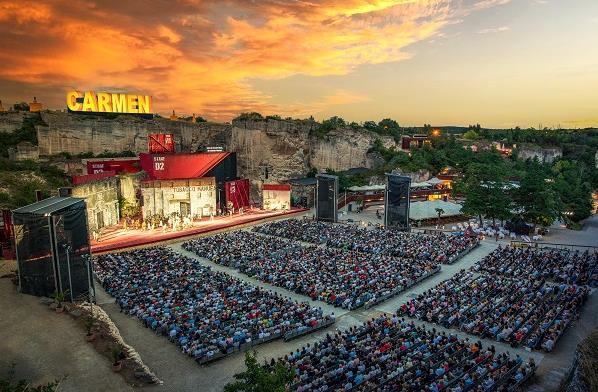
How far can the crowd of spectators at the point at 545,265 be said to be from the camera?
85.0 feet

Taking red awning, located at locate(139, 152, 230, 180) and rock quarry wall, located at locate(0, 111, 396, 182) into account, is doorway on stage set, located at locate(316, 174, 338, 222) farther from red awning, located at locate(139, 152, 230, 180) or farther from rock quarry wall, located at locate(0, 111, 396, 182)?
rock quarry wall, located at locate(0, 111, 396, 182)

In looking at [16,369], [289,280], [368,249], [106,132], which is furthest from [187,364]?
[106,132]

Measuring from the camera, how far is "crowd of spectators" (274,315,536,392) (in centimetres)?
1441

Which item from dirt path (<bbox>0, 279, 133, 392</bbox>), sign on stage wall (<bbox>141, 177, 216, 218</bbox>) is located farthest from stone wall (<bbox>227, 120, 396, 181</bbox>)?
dirt path (<bbox>0, 279, 133, 392</bbox>)

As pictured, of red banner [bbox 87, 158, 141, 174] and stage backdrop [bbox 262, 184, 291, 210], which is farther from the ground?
red banner [bbox 87, 158, 141, 174]

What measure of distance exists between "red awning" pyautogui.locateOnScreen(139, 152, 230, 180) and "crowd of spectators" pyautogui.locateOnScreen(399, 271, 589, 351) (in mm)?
37593

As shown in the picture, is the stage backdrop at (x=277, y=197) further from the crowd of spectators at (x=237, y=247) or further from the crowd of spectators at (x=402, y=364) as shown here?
the crowd of spectators at (x=402, y=364)

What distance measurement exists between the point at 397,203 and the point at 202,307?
2688cm

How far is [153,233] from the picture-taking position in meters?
42.5

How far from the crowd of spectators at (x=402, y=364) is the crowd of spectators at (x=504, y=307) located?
1.55 meters

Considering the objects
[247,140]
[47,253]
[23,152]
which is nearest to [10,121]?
[23,152]

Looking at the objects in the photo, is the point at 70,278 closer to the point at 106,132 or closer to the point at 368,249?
the point at 368,249

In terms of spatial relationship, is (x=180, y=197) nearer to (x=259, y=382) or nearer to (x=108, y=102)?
(x=108, y=102)

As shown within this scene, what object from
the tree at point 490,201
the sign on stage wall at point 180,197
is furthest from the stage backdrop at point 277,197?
the tree at point 490,201
